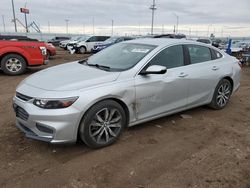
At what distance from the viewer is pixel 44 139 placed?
11.0ft

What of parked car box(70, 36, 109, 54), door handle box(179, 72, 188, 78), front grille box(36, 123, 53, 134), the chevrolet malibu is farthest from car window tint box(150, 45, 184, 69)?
parked car box(70, 36, 109, 54)

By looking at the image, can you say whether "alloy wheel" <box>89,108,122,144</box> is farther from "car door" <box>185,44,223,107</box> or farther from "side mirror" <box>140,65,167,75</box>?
"car door" <box>185,44,223,107</box>

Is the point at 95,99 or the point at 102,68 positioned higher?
the point at 102,68

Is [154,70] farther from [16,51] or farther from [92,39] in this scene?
[92,39]

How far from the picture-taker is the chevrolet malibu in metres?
3.33

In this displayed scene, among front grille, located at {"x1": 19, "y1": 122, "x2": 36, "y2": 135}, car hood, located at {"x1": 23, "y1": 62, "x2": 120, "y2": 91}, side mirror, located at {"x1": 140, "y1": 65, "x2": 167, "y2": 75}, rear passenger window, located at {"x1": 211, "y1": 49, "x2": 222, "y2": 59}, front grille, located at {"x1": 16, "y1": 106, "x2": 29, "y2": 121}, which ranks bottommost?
front grille, located at {"x1": 19, "y1": 122, "x2": 36, "y2": 135}

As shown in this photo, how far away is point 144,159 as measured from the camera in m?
3.49

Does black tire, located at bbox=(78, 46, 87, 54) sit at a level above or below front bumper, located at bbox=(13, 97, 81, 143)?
below

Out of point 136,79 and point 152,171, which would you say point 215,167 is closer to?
point 152,171

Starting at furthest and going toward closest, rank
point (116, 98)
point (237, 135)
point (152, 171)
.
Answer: point (237, 135) < point (116, 98) < point (152, 171)

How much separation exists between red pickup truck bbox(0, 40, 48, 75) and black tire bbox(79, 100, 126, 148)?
263 inches

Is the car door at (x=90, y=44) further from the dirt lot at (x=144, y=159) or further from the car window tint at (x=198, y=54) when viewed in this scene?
the dirt lot at (x=144, y=159)

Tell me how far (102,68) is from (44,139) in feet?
4.79

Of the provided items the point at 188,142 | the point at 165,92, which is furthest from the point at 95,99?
the point at 188,142
